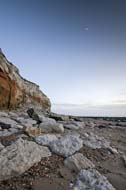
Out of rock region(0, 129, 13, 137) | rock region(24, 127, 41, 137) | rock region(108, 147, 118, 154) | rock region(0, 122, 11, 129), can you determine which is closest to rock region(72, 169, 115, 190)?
rock region(108, 147, 118, 154)

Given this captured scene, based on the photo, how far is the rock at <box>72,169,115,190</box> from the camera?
4.85 meters

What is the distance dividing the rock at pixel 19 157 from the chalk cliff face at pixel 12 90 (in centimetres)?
1063

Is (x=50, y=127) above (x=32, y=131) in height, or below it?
above

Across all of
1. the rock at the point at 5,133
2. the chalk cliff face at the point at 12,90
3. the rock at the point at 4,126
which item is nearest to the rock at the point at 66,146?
the rock at the point at 5,133

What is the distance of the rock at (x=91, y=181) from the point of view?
15.9 feet

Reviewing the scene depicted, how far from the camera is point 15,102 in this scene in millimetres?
17516

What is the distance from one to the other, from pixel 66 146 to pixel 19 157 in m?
1.47

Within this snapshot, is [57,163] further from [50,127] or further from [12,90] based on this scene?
[12,90]

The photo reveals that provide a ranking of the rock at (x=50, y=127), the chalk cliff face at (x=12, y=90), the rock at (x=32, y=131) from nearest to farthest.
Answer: the rock at (x=32, y=131)
the rock at (x=50, y=127)
the chalk cliff face at (x=12, y=90)

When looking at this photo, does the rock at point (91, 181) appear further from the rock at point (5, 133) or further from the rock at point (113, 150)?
the rock at point (5, 133)

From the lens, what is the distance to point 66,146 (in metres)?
6.62

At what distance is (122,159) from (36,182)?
2.66 metres

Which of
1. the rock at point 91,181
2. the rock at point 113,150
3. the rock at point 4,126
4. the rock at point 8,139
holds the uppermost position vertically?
the rock at point 4,126

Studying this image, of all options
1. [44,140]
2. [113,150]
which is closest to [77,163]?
[44,140]
